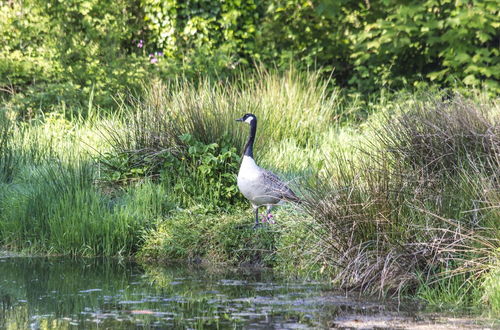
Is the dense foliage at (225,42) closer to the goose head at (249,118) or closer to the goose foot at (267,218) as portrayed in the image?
the goose head at (249,118)

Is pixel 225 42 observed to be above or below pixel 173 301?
above

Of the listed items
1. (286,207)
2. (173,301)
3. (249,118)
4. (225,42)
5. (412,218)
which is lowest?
(173,301)

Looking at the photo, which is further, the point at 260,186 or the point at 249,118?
the point at 249,118

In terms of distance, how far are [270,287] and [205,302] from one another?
767 millimetres

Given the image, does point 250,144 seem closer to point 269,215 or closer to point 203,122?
point 269,215

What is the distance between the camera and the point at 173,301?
6.64 m

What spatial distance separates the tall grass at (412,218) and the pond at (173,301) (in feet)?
1.16

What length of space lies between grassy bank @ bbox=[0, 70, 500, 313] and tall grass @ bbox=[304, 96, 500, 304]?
0.05 ft

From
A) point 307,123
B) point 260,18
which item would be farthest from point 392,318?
point 260,18

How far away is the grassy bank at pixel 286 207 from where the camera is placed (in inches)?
263

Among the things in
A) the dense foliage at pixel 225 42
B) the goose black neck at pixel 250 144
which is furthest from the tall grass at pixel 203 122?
the dense foliage at pixel 225 42

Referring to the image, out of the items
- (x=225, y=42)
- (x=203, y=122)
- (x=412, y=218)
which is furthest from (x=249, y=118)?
(x=225, y=42)

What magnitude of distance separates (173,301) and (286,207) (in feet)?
6.90

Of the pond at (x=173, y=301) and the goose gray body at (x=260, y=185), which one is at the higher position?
the goose gray body at (x=260, y=185)
